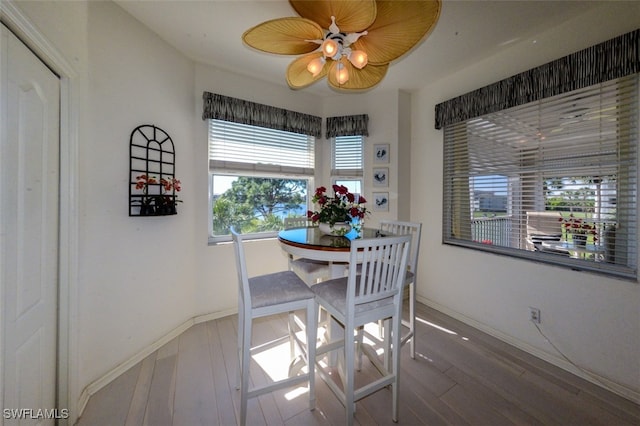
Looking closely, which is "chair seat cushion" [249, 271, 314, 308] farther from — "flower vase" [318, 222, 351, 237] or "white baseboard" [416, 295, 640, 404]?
"white baseboard" [416, 295, 640, 404]

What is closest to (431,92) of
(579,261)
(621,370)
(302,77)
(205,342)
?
(302,77)

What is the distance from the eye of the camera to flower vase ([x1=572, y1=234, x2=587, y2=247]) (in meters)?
1.81

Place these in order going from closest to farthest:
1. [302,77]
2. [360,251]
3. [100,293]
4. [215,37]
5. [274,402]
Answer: [360,251]
[274,402]
[100,293]
[302,77]
[215,37]

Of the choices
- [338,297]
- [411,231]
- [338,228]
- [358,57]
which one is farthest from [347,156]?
[338,297]

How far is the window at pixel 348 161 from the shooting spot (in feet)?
10.3

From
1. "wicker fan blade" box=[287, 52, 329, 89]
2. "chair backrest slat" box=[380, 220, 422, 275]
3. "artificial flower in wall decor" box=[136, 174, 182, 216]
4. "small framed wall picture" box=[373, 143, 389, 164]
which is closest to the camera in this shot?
"wicker fan blade" box=[287, 52, 329, 89]

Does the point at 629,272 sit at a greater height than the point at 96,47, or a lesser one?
lesser

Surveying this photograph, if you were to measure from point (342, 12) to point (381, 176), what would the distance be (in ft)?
6.53

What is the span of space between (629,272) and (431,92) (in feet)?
7.60

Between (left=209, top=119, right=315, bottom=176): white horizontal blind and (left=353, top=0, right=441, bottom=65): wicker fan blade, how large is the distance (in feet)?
5.29

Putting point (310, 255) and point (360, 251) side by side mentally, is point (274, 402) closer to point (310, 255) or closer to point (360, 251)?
point (310, 255)

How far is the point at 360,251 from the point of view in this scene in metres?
1.29

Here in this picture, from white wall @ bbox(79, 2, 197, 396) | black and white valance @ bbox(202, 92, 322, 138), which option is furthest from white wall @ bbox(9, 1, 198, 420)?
black and white valance @ bbox(202, 92, 322, 138)

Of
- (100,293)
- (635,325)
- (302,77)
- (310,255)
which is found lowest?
(635,325)
